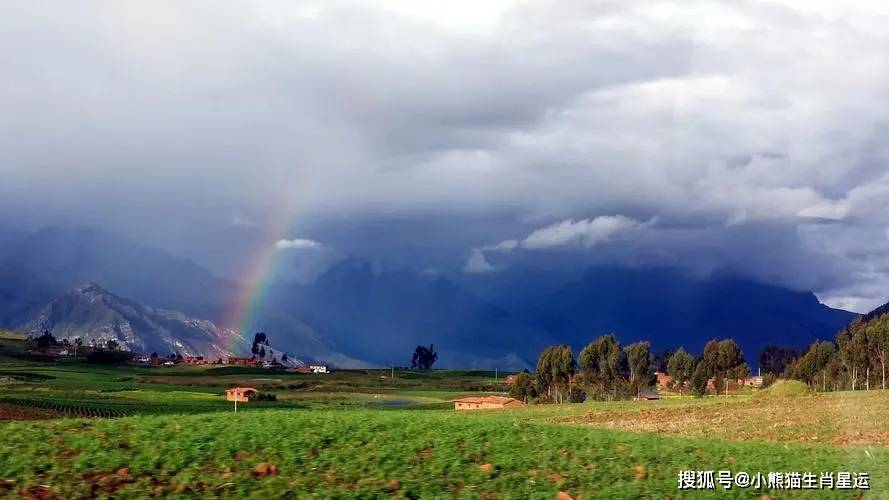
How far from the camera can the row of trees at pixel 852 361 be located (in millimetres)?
116625

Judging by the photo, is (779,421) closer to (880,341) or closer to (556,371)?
(880,341)

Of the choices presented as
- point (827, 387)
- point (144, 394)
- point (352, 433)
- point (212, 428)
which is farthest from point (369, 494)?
point (827, 387)

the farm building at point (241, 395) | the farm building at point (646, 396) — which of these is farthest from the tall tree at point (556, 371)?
the farm building at point (241, 395)

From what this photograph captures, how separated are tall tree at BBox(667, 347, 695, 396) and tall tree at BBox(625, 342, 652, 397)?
348 inches

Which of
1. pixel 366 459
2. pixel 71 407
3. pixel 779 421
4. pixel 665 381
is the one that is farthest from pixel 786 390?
pixel 665 381

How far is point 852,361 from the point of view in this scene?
120m

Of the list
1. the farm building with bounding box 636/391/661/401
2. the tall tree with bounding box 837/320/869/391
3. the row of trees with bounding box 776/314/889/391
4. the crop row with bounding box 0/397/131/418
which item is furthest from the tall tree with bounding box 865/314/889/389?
the crop row with bounding box 0/397/131/418

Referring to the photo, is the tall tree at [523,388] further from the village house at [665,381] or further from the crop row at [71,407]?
the crop row at [71,407]

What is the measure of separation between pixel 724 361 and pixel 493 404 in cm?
4560

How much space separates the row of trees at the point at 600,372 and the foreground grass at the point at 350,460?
356 feet

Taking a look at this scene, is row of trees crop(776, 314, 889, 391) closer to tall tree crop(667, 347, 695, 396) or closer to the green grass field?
tall tree crop(667, 347, 695, 396)

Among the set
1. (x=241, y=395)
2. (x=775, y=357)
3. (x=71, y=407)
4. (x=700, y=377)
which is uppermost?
(x=775, y=357)

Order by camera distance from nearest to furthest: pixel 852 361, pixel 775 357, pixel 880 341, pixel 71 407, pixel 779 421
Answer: pixel 779 421, pixel 71 407, pixel 880 341, pixel 852 361, pixel 775 357

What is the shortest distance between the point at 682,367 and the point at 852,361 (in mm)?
26975
